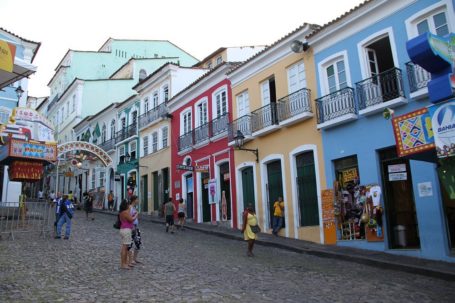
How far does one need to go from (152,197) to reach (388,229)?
1598 cm

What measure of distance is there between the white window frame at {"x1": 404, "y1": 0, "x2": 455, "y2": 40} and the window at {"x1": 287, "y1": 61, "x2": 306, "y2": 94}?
4173mm

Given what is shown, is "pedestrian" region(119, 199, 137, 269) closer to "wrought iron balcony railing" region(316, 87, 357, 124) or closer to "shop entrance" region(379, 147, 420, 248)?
"shop entrance" region(379, 147, 420, 248)

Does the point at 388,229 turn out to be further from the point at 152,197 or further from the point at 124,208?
the point at 152,197

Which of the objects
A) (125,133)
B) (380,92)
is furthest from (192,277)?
(125,133)

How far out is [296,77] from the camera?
617 inches

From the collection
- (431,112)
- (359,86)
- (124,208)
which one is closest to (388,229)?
(359,86)

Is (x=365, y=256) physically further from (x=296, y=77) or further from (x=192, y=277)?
(x=296, y=77)

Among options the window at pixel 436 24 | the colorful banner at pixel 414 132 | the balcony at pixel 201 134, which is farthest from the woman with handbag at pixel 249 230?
the balcony at pixel 201 134

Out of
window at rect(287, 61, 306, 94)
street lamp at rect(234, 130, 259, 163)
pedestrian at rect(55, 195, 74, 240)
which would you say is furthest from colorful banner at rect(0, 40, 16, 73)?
window at rect(287, 61, 306, 94)

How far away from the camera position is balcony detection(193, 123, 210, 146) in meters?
20.4

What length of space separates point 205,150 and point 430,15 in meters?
11.7

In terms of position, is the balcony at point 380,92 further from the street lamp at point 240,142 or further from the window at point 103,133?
the window at point 103,133

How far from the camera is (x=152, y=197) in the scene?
2544cm

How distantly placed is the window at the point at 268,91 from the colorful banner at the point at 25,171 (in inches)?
377
